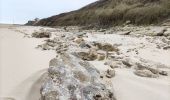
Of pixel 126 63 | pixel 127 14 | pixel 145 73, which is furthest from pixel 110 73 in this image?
pixel 127 14

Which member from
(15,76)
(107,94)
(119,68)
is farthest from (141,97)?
(15,76)

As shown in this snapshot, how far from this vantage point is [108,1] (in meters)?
46.5

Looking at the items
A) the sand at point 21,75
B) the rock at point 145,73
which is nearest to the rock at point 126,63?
the rock at point 145,73

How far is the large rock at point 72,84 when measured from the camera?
3.71 metres

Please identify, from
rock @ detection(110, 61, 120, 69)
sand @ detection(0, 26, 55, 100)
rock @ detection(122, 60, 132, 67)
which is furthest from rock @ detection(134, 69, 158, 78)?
sand @ detection(0, 26, 55, 100)

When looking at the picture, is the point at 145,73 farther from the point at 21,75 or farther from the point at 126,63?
the point at 21,75

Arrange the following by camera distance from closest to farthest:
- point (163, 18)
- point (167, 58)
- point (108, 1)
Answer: point (167, 58) → point (163, 18) → point (108, 1)

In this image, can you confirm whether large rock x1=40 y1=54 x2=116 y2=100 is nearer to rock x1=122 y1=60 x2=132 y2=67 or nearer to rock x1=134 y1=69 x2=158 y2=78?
rock x1=134 y1=69 x2=158 y2=78

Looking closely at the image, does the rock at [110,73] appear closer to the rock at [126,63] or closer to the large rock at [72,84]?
the large rock at [72,84]

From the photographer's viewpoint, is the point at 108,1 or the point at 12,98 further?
the point at 108,1

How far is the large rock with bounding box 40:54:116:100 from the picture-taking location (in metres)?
3.71

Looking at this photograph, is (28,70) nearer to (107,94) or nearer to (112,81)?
(112,81)

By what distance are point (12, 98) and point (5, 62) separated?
2.01m

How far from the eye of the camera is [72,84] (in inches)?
152
